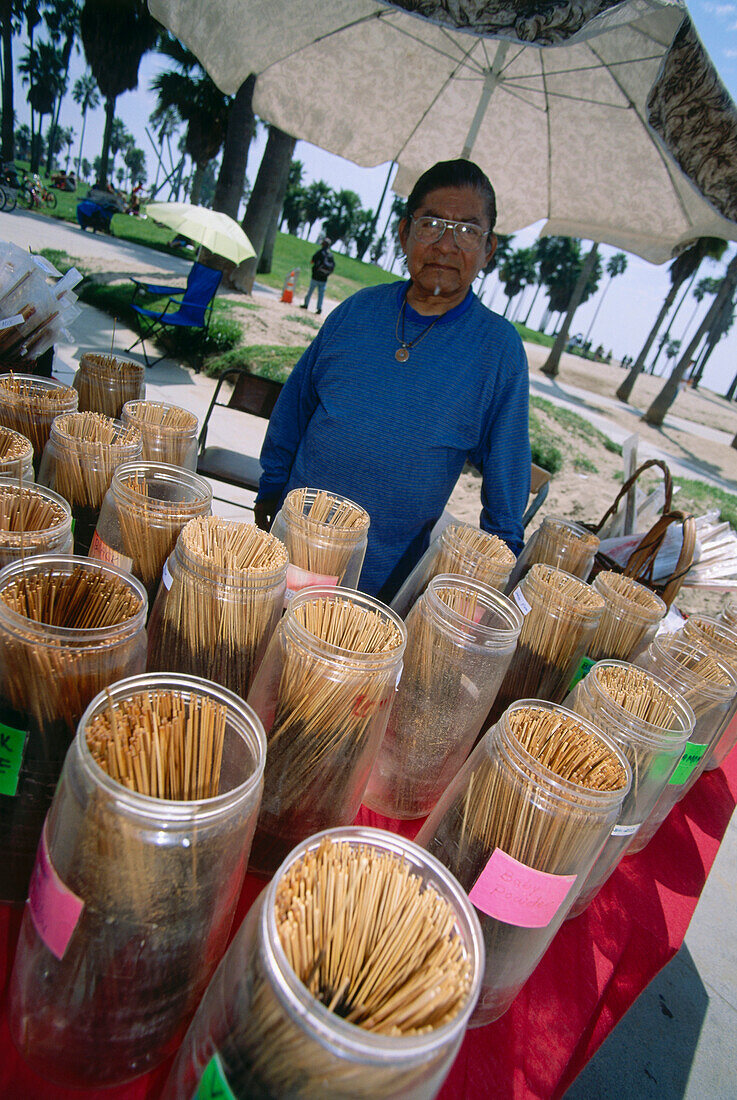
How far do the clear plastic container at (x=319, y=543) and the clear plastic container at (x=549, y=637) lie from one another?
1.12ft

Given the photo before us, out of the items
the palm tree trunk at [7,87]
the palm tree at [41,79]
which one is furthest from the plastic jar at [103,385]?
the palm tree at [41,79]

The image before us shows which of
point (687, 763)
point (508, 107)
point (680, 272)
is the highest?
point (680, 272)

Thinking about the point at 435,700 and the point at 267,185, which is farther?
the point at 267,185

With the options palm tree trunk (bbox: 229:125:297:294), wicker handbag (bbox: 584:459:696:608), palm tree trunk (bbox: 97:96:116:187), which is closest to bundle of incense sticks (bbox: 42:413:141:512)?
wicker handbag (bbox: 584:459:696:608)

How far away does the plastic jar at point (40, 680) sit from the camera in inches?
23.1

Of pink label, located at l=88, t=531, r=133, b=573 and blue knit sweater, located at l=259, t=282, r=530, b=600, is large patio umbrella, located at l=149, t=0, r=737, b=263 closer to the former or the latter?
blue knit sweater, located at l=259, t=282, r=530, b=600

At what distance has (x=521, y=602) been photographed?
3.63 feet

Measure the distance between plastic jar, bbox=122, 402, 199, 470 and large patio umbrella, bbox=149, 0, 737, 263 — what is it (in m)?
1.83

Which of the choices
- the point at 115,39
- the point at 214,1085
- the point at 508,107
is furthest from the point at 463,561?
the point at 115,39

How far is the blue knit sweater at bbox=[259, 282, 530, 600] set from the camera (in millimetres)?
1768

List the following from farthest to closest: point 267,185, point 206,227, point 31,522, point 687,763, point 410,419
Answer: point 267,185
point 206,227
point 410,419
point 687,763
point 31,522

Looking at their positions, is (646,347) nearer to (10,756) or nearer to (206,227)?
(206,227)

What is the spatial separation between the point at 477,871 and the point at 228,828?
0.38m

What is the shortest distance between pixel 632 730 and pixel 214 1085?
0.71m
